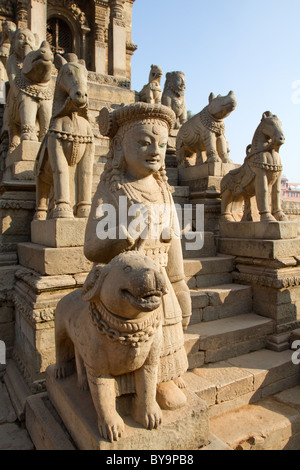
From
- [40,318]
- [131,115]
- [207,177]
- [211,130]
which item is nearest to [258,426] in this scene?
[40,318]

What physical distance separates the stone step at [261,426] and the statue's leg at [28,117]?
4263 millimetres

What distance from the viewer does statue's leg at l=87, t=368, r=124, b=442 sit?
5.83ft

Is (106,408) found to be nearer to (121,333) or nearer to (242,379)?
(121,333)

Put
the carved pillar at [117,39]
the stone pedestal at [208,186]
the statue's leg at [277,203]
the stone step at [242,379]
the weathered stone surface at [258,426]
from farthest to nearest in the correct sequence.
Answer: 1. the carved pillar at [117,39]
2. the stone pedestal at [208,186]
3. the statue's leg at [277,203]
4. the stone step at [242,379]
5. the weathered stone surface at [258,426]

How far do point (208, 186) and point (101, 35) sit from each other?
30.2 feet

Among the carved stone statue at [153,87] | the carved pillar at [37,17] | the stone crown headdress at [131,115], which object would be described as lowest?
the stone crown headdress at [131,115]

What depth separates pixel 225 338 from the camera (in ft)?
12.5

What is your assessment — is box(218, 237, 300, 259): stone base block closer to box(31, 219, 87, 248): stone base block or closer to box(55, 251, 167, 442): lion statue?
box(31, 219, 87, 248): stone base block

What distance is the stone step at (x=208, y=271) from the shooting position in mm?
4523

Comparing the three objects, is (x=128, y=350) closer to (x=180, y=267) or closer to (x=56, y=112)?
(x=180, y=267)

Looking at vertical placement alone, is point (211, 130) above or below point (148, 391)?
above

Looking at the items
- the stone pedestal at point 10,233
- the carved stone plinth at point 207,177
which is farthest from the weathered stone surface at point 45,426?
the carved stone plinth at point 207,177

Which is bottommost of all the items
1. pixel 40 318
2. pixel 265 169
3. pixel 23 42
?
pixel 40 318

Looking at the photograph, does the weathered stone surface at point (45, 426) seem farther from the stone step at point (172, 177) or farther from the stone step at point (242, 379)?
the stone step at point (172, 177)
